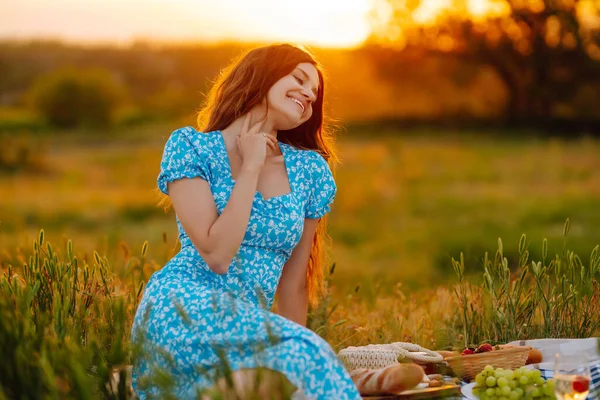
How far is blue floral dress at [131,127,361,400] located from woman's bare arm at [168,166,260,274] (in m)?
0.13

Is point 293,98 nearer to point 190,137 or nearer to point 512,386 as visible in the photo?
point 190,137

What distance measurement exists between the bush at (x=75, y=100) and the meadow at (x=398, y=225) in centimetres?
95

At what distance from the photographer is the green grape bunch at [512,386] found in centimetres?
380

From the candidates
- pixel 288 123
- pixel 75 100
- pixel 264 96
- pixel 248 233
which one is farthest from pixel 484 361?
pixel 75 100

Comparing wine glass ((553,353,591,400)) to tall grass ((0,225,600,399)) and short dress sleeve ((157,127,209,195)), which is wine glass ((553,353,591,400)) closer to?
tall grass ((0,225,600,399))

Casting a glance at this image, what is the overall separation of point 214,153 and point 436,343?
205 cm

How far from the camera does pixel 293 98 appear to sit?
4.11 metres

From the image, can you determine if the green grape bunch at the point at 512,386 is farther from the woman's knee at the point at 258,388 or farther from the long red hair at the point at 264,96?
the woman's knee at the point at 258,388

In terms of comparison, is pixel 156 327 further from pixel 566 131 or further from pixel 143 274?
pixel 566 131

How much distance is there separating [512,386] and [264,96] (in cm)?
179

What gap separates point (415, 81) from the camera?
101ft

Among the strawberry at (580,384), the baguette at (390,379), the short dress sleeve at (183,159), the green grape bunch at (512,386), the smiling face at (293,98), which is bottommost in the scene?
the green grape bunch at (512,386)

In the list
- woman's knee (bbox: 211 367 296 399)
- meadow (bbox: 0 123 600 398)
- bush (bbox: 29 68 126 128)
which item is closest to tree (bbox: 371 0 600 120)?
meadow (bbox: 0 123 600 398)

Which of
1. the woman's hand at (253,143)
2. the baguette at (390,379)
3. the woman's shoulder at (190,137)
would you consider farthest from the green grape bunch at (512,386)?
the woman's shoulder at (190,137)
